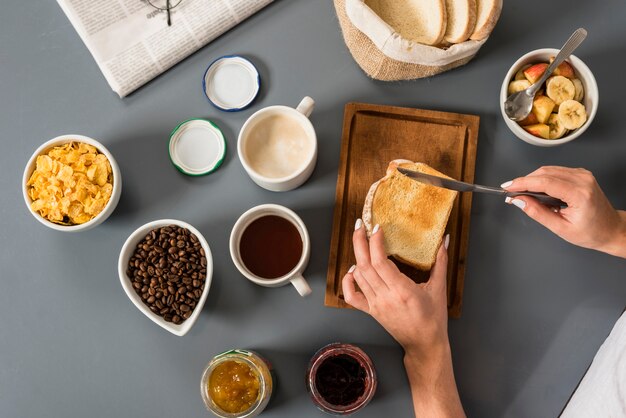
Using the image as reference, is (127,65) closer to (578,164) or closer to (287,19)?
(287,19)

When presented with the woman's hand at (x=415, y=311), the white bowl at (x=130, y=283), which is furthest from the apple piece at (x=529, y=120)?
the white bowl at (x=130, y=283)

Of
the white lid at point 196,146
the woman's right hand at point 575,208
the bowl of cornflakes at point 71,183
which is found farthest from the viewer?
the white lid at point 196,146

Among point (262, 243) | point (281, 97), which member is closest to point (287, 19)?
point (281, 97)

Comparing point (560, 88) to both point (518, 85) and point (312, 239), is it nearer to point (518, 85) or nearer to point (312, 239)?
point (518, 85)

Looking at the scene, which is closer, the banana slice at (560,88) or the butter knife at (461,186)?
the butter knife at (461,186)

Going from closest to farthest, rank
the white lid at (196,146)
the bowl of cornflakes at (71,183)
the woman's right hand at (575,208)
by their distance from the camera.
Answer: the woman's right hand at (575,208)
the bowl of cornflakes at (71,183)
the white lid at (196,146)

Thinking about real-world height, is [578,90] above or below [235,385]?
above

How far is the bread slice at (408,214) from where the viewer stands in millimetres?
1272

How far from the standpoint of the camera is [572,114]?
1271 mm

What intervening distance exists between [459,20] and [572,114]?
1.20 feet

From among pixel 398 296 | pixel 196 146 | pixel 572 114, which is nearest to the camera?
pixel 398 296

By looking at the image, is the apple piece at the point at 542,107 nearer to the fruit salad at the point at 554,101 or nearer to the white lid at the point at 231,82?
the fruit salad at the point at 554,101

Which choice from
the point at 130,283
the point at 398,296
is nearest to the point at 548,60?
the point at 398,296

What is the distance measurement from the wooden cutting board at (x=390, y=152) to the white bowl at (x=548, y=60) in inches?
4.2
